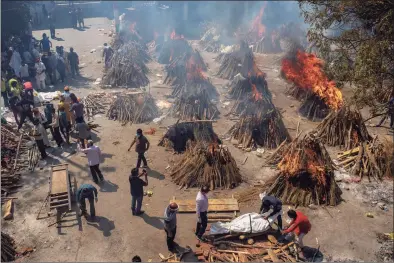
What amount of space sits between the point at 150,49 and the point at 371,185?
2026 cm

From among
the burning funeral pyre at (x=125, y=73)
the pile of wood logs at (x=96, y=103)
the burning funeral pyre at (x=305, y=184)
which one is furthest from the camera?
the burning funeral pyre at (x=125, y=73)

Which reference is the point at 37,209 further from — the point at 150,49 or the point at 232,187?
the point at 150,49

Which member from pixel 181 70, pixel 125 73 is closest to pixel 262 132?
pixel 181 70

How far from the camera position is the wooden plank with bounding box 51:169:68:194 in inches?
415

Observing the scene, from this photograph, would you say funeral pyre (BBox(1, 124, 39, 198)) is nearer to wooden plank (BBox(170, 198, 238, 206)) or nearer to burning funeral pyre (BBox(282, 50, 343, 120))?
wooden plank (BBox(170, 198, 238, 206))

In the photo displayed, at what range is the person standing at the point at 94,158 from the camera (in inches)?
443

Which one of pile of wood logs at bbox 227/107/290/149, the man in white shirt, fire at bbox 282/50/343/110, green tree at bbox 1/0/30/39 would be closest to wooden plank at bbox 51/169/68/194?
the man in white shirt

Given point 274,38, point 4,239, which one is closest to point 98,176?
point 4,239

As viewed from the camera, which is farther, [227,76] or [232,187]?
[227,76]

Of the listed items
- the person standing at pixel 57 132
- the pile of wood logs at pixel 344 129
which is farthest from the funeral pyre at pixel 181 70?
the pile of wood logs at pixel 344 129

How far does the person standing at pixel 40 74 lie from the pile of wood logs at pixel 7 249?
11347 millimetres

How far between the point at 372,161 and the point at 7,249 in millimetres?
12333

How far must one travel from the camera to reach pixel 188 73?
1961 cm

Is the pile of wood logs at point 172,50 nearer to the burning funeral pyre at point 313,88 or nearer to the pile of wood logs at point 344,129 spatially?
the burning funeral pyre at point 313,88
